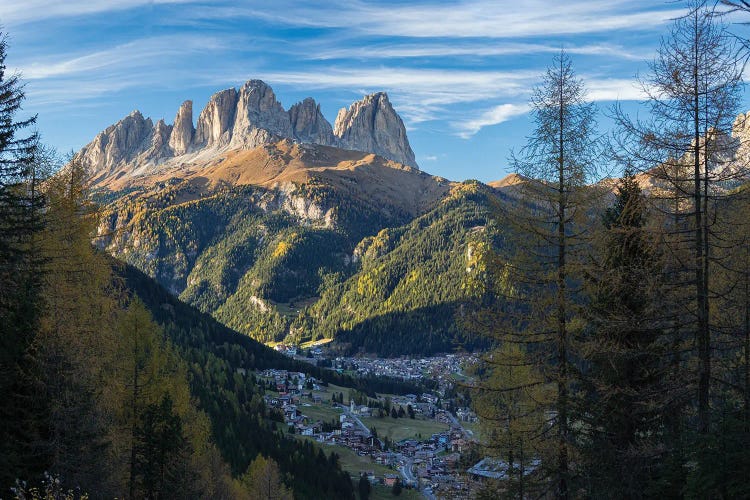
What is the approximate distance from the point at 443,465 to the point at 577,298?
105806 mm

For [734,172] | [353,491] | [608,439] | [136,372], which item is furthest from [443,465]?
[734,172]

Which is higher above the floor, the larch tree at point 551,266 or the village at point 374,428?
the larch tree at point 551,266

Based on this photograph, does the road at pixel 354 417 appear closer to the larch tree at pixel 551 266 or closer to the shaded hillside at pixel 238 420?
the shaded hillside at pixel 238 420

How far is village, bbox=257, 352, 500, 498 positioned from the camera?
114m

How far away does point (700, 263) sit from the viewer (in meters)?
17.0

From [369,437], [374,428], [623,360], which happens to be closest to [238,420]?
[369,437]

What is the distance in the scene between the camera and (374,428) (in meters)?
143

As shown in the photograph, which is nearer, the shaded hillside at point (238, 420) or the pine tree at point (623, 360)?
the pine tree at point (623, 360)

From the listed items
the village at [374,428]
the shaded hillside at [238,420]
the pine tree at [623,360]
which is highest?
the pine tree at [623,360]

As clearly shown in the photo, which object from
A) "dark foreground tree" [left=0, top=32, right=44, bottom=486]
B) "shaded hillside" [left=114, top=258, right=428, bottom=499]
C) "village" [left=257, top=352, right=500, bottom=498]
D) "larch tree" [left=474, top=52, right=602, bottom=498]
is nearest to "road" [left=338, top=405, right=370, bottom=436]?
"village" [left=257, top=352, right=500, bottom=498]

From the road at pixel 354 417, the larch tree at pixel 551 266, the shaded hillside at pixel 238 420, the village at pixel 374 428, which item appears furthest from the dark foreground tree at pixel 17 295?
the road at pixel 354 417

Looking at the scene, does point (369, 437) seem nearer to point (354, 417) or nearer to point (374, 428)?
point (374, 428)

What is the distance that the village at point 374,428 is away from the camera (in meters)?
114

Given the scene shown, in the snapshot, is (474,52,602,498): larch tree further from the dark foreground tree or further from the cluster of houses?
the cluster of houses
